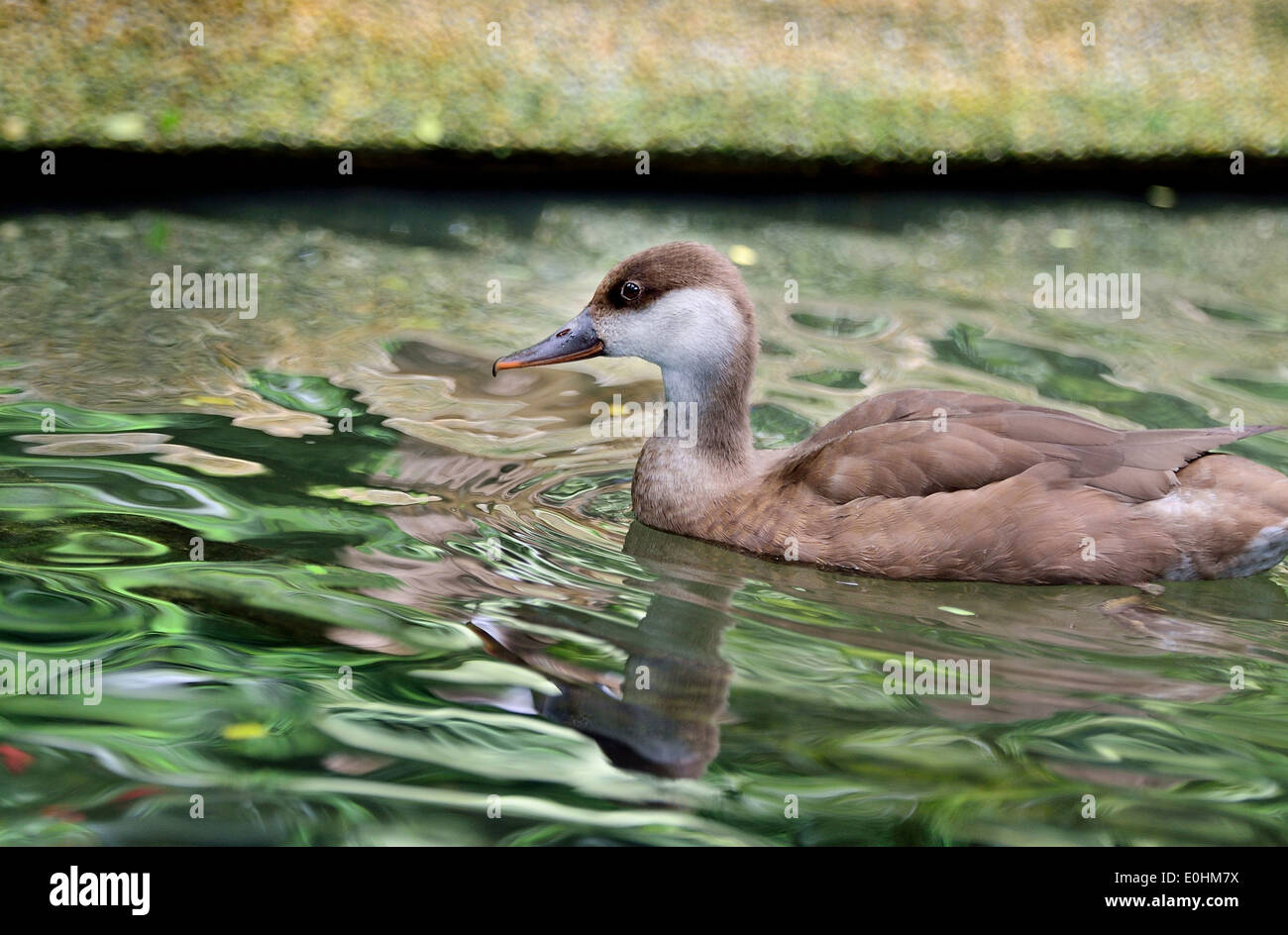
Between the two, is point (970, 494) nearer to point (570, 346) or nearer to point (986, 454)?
point (986, 454)

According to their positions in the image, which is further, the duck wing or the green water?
the duck wing

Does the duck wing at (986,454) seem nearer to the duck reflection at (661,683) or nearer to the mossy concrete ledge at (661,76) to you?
the duck reflection at (661,683)

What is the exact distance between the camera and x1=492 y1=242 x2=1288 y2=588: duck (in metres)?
4.75

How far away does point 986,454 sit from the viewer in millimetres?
4809

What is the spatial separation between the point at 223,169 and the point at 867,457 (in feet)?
18.7

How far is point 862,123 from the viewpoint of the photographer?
9758mm

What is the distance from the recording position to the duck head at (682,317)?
5234mm

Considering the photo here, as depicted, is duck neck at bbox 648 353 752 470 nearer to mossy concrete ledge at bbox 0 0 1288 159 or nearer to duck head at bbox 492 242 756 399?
duck head at bbox 492 242 756 399

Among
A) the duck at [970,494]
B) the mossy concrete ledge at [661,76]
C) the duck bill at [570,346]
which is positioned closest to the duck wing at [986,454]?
the duck at [970,494]

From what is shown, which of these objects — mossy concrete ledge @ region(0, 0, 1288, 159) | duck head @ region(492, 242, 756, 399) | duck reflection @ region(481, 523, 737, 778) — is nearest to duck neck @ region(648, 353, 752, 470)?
duck head @ region(492, 242, 756, 399)

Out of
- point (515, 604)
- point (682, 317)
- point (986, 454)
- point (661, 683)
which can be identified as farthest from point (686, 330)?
point (661, 683)
